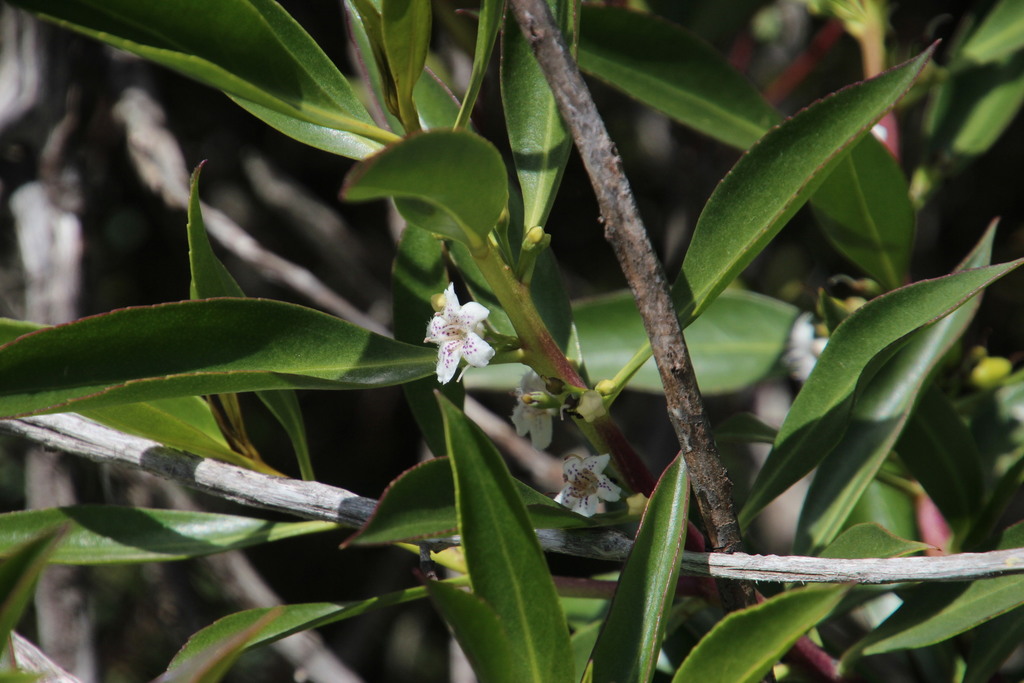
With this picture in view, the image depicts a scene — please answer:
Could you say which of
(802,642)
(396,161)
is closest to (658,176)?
(802,642)

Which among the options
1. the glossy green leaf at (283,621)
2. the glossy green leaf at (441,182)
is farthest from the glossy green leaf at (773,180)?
the glossy green leaf at (283,621)

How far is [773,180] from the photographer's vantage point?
0.73 metres

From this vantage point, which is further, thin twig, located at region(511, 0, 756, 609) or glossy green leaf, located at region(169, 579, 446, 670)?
glossy green leaf, located at region(169, 579, 446, 670)

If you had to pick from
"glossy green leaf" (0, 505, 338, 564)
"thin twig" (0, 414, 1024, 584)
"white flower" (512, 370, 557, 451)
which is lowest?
"glossy green leaf" (0, 505, 338, 564)

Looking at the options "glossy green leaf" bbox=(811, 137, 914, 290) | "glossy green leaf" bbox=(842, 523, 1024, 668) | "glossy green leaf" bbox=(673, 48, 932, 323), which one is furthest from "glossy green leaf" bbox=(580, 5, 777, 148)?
"glossy green leaf" bbox=(842, 523, 1024, 668)

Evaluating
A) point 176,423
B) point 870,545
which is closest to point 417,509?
point 176,423

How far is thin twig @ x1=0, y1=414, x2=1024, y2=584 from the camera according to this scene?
64 centimetres

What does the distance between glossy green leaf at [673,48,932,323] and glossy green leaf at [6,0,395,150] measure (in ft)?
0.94

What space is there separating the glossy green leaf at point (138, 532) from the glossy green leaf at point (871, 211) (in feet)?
2.30

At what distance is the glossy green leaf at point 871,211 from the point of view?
1030mm

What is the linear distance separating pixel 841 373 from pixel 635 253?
0.31 meters

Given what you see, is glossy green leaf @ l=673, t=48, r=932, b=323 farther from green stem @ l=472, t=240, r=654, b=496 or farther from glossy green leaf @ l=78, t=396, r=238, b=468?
glossy green leaf @ l=78, t=396, r=238, b=468

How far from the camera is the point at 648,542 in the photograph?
68cm

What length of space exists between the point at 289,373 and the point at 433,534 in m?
0.16
